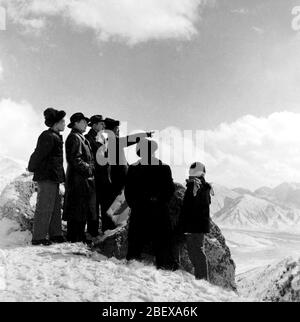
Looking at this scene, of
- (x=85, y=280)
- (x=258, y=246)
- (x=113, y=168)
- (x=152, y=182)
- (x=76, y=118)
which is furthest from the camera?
(x=258, y=246)

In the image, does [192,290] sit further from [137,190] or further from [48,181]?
[48,181]

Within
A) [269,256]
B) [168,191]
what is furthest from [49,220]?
[269,256]

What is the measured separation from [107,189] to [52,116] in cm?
182

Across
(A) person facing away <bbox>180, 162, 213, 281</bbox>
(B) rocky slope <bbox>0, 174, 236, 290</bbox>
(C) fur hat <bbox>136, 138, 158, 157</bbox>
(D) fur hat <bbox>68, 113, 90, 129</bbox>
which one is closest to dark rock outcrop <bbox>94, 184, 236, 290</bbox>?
(B) rocky slope <bbox>0, 174, 236, 290</bbox>

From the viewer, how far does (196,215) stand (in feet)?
19.7

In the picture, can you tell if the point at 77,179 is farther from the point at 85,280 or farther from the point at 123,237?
the point at 85,280

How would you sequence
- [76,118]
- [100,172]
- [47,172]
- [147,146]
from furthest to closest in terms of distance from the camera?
[100,172] < [76,118] < [47,172] < [147,146]

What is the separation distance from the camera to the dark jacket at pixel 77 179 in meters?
6.80

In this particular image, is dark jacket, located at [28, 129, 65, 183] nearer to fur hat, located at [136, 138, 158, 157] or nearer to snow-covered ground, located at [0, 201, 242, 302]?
snow-covered ground, located at [0, 201, 242, 302]

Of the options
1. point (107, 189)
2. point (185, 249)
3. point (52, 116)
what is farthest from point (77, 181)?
point (185, 249)

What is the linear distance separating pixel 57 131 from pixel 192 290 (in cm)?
355

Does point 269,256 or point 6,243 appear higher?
point 6,243

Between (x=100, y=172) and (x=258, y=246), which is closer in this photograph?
(x=100, y=172)

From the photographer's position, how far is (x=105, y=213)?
7.68m
